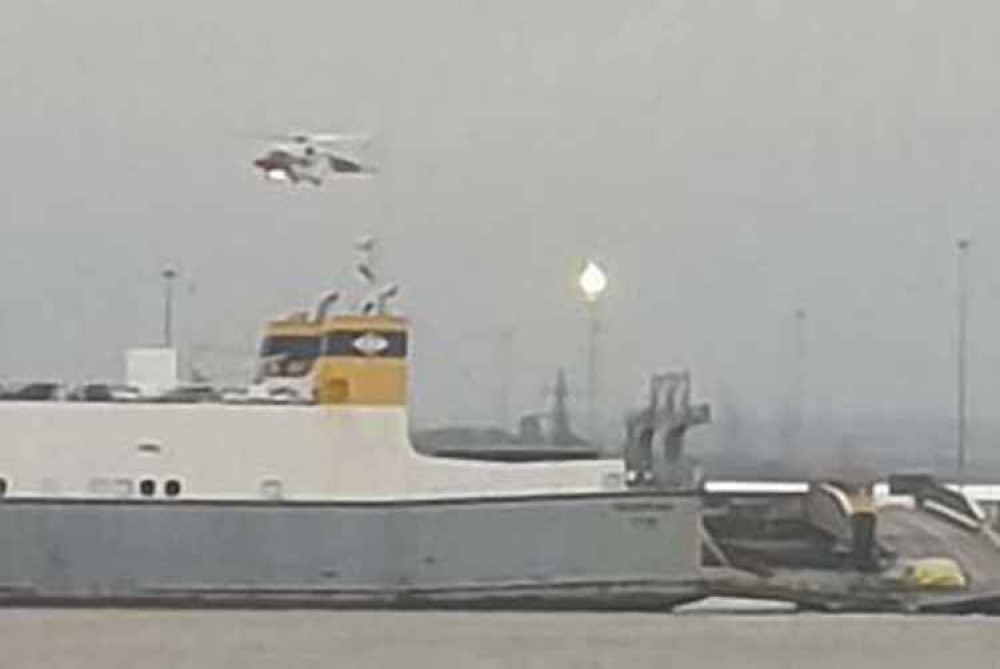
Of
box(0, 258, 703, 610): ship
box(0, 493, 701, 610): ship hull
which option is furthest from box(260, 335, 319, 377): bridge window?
box(0, 493, 701, 610): ship hull

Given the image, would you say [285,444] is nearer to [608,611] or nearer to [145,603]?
[145,603]

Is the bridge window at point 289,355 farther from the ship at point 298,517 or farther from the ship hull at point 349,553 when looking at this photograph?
the ship hull at point 349,553

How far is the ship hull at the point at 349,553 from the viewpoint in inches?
961

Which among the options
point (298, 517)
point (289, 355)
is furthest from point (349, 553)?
point (289, 355)

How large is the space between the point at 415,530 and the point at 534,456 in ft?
12.1

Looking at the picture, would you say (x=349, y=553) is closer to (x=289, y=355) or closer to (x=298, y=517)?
(x=298, y=517)

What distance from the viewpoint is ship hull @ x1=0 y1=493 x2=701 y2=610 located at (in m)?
24.4

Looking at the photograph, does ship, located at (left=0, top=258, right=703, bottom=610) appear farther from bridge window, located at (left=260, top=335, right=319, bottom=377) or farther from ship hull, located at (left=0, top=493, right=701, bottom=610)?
bridge window, located at (left=260, top=335, right=319, bottom=377)

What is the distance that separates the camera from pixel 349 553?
81.5 ft

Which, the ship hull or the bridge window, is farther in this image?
the bridge window

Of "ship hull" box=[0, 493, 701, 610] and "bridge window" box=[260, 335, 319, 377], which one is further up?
"bridge window" box=[260, 335, 319, 377]

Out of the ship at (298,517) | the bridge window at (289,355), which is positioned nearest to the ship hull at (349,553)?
the ship at (298,517)

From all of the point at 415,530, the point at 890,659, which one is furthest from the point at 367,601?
the point at 890,659

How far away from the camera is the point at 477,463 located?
1079 inches
